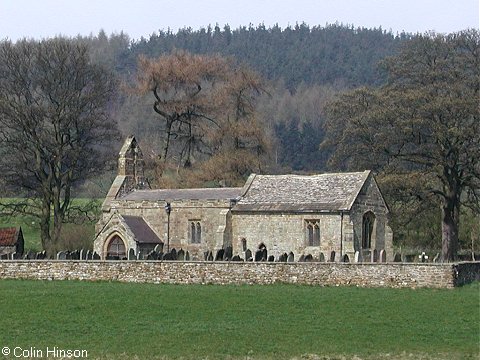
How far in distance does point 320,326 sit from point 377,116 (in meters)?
28.4

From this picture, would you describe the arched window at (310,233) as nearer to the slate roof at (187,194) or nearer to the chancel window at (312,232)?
the chancel window at (312,232)

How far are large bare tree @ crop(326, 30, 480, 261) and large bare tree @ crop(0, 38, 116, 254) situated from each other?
14.5 meters

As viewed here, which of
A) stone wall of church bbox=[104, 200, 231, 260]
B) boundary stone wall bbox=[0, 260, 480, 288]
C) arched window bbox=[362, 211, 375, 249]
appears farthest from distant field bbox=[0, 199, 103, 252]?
arched window bbox=[362, 211, 375, 249]

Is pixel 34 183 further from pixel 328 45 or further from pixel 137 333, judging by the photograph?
pixel 328 45

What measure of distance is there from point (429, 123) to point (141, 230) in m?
15.7

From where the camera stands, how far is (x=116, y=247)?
50.2m

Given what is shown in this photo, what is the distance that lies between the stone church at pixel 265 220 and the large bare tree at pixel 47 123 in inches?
250

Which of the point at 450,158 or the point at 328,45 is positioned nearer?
the point at 450,158

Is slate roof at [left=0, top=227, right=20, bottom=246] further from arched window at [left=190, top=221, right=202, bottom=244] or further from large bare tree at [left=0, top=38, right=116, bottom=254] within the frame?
arched window at [left=190, top=221, right=202, bottom=244]

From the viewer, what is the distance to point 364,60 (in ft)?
589

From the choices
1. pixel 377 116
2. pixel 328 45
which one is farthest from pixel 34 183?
pixel 328 45

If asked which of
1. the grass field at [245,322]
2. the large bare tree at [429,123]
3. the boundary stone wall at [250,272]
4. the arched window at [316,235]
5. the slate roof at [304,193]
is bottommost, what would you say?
the grass field at [245,322]

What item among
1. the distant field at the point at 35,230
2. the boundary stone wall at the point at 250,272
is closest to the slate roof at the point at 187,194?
the distant field at the point at 35,230

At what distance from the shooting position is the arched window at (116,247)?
49.9 m
